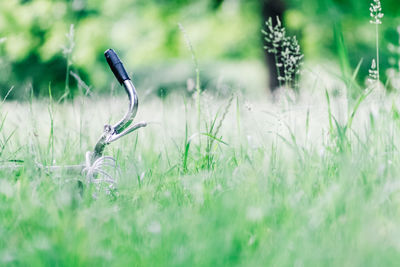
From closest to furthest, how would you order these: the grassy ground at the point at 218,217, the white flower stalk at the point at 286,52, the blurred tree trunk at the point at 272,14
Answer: the grassy ground at the point at 218,217 < the white flower stalk at the point at 286,52 < the blurred tree trunk at the point at 272,14

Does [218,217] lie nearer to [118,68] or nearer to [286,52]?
[118,68]

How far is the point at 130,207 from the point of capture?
1545mm

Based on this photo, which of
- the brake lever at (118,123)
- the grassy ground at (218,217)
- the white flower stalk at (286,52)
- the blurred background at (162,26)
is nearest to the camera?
the grassy ground at (218,217)

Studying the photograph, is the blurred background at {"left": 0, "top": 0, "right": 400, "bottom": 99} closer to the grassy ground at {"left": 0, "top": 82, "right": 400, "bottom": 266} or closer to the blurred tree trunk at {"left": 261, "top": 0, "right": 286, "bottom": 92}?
the blurred tree trunk at {"left": 261, "top": 0, "right": 286, "bottom": 92}

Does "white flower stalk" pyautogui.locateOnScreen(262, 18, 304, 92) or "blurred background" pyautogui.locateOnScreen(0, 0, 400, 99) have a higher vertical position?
"blurred background" pyautogui.locateOnScreen(0, 0, 400, 99)

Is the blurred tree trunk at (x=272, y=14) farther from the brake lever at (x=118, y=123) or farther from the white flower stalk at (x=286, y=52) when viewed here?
the brake lever at (x=118, y=123)

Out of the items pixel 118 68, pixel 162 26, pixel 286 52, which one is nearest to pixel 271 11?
pixel 162 26

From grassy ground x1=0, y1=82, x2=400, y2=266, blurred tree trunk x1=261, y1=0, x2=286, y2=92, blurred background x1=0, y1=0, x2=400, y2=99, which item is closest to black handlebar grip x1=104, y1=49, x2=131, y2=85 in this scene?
grassy ground x1=0, y1=82, x2=400, y2=266

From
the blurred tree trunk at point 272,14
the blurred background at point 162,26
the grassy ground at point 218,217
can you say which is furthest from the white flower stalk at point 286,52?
the blurred tree trunk at point 272,14

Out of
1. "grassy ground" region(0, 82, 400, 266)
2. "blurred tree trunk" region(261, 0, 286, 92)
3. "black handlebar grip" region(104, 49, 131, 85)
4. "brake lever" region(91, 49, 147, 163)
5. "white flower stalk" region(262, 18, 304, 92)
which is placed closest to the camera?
"grassy ground" region(0, 82, 400, 266)

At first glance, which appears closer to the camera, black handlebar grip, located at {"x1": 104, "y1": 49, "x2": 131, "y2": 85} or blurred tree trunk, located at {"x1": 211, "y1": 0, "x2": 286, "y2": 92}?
black handlebar grip, located at {"x1": 104, "y1": 49, "x2": 131, "y2": 85}

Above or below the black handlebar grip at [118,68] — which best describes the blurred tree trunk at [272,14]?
above

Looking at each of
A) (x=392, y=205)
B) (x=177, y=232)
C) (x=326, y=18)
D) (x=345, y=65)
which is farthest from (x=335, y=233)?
(x=326, y=18)

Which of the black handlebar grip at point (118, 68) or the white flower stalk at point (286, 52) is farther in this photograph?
the white flower stalk at point (286, 52)
